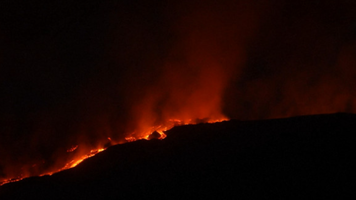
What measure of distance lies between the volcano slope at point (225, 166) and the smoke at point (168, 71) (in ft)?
7.63

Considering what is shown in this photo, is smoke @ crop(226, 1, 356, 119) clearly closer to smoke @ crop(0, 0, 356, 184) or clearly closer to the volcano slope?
smoke @ crop(0, 0, 356, 184)

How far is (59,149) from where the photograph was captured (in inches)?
369

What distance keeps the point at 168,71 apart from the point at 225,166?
16.6ft

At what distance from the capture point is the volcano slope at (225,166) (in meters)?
5.34

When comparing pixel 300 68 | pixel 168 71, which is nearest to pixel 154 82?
pixel 168 71

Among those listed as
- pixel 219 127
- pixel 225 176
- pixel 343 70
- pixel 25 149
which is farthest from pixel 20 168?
pixel 343 70

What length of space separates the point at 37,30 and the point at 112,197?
6083 mm

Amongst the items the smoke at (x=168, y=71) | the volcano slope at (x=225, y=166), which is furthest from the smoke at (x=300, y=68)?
the volcano slope at (x=225, y=166)

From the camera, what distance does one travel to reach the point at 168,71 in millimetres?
10453

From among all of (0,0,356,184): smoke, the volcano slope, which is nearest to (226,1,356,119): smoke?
(0,0,356,184): smoke

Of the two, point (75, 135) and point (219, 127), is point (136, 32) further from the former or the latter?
point (219, 127)

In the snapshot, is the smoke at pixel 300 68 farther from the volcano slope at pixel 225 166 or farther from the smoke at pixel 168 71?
the volcano slope at pixel 225 166

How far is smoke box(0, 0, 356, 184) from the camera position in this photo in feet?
31.4

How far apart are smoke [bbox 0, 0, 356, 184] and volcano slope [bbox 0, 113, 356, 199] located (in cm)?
233
